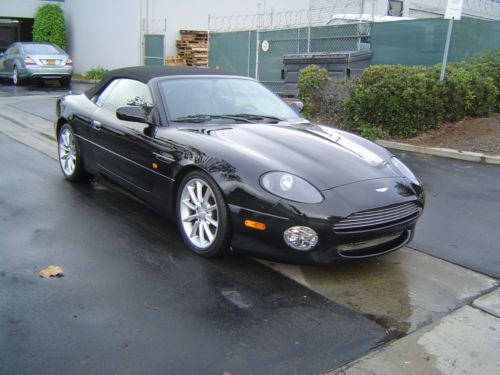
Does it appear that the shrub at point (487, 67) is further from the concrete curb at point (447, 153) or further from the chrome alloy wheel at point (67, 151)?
the chrome alloy wheel at point (67, 151)

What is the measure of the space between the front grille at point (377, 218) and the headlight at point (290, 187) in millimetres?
242

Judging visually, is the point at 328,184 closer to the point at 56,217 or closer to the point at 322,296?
the point at 322,296

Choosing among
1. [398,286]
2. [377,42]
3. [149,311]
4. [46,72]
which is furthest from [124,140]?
[46,72]

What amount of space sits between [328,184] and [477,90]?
6897 millimetres

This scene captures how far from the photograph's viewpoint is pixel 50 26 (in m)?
23.3

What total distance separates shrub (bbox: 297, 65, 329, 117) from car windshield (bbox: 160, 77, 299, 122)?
489 centimetres

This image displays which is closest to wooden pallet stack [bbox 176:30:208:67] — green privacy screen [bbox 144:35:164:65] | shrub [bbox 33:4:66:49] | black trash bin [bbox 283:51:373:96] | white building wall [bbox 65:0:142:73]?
green privacy screen [bbox 144:35:164:65]

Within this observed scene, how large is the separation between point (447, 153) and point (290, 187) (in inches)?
206

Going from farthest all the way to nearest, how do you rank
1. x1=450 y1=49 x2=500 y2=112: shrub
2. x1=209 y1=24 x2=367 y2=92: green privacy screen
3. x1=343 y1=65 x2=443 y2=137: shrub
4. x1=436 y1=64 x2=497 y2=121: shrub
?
1. x1=209 y1=24 x2=367 y2=92: green privacy screen
2. x1=450 y1=49 x2=500 y2=112: shrub
3. x1=436 y1=64 x2=497 y2=121: shrub
4. x1=343 y1=65 x2=443 y2=137: shrub

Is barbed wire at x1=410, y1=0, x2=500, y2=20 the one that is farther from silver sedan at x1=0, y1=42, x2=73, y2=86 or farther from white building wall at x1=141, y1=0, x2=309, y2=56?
silver sedan at x1=0, y1=42, x2=73, y2=86

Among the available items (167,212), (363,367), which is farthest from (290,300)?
(167,212)

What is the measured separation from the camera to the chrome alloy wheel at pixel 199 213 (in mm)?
Answer: 4156

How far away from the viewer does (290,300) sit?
364 cm

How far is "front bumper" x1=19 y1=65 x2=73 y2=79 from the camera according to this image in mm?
18375
